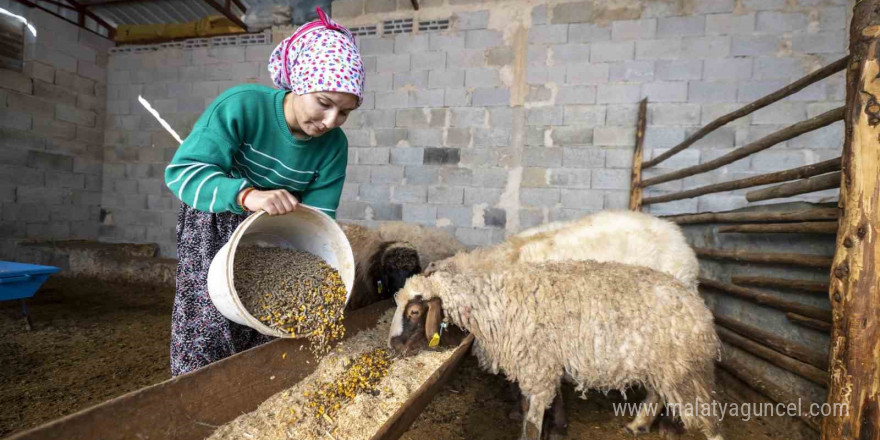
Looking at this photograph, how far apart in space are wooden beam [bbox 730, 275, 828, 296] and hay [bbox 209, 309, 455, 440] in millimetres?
2223

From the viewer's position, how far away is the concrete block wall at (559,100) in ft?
15.0

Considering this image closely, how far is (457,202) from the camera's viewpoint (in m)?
5.61

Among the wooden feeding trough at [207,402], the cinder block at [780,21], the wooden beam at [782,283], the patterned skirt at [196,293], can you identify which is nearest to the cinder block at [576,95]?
the cinder block at [780,21]

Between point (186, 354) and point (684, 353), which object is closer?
point (186, 354)

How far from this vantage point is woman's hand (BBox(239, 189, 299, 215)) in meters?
1.43

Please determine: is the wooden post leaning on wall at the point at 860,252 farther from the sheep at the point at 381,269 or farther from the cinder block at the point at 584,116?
the cinder block at the point at 584,116

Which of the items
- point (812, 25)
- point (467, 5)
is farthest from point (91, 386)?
point (812, 25)

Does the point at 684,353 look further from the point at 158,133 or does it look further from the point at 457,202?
the point at 158,133

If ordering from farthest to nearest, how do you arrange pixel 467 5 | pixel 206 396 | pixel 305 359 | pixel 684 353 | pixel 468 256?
1. pixel 467 5
2. pixel 468 256
3. pixel 684 353
4. pixel 305 359
5. pixel 206 396

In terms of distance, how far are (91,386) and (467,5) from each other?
18.0 ft

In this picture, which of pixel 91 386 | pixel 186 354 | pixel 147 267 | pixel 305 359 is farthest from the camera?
pixel 147 267

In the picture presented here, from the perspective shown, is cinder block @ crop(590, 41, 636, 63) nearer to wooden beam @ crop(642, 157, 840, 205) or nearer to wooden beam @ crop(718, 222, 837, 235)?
wooden beam @ crop(642, 157, 840, 205)

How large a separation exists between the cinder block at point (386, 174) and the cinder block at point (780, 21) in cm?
443

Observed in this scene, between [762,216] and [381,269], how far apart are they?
3065 millimetres
